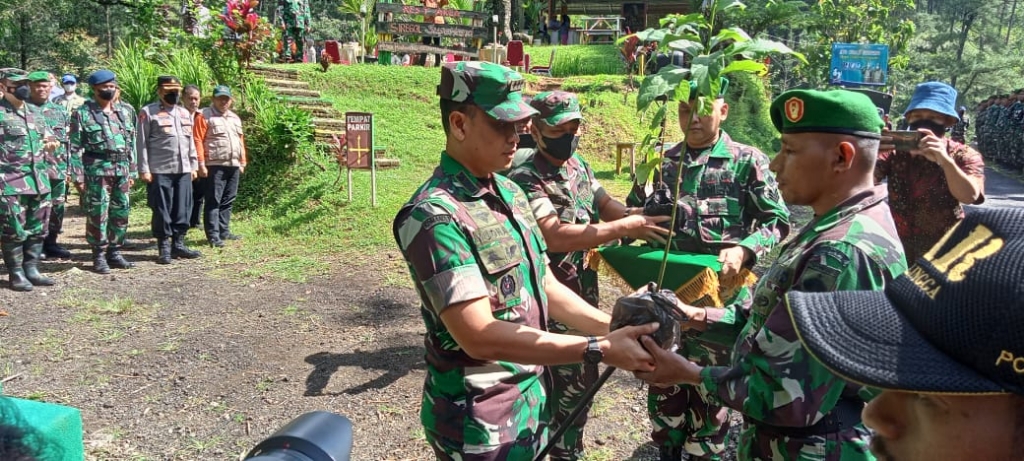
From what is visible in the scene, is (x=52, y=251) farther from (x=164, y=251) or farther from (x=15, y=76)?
(x=15, y=76)

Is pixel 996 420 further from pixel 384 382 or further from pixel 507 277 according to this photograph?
pixel 384 382

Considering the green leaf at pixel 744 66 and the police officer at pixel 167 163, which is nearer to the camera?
the green leaf at pixel 744 66

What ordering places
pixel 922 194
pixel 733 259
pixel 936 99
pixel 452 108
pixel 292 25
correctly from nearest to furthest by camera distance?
pixel 452 108 → pixel 733 259 → pixel 922 194 → pixel 936 99 → pixel 292 25

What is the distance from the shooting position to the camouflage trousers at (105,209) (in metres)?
7.45

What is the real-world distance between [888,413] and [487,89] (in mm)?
1418

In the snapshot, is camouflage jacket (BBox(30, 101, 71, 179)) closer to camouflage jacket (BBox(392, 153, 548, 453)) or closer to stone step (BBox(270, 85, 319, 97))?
stone step (BBox(270, 85, 319, 97))

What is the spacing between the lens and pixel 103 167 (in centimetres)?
746

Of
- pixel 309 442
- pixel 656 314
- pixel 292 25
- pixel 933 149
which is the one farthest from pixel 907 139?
pixel 292 25

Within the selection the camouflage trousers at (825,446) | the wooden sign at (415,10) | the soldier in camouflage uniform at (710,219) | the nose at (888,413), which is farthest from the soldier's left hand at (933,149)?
the wooden sign at (415,10)

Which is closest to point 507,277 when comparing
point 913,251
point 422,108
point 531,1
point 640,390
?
point 640,390

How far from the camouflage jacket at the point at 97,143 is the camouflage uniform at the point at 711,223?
6562 millimetres

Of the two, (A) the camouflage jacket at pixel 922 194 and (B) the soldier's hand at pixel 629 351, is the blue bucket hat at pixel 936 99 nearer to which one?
(A) the camouflage jacket at pixel 922 194

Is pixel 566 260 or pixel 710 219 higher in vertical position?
pixel 710 219

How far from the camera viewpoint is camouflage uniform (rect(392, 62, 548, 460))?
1.95m
